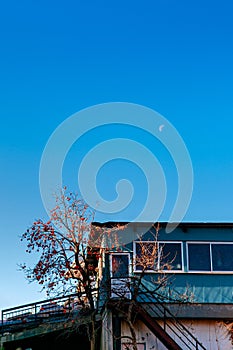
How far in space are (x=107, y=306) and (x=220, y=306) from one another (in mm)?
4055

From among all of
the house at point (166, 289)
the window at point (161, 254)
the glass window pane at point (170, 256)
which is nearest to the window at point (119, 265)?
the house at point (166, 289)

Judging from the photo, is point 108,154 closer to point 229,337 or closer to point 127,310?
point 127,310

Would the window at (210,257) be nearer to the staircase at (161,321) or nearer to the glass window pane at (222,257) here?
the glass window pane at (222,257)

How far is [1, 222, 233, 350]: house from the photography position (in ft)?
75.5

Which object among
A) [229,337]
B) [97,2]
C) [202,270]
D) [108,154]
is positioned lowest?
[229,337]

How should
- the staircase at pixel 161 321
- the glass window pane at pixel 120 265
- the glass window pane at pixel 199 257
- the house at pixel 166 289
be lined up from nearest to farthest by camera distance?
the staircase at pixel 161 321 → the house at pixel 166 289 → the glass window pane at pixel 120 265 → the glass window pane at pixel 199 257

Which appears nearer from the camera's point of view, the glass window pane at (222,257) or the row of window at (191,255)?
the row of window at (191,255)

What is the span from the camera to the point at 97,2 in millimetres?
20703

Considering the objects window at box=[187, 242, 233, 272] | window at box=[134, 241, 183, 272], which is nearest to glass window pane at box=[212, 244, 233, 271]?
window at box=[187, 242, 233, 272]

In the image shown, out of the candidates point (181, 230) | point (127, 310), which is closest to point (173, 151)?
point (181, 230)

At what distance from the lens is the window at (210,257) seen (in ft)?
80.5

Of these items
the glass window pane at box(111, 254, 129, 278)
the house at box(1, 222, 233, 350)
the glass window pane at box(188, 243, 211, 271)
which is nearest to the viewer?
the house at box(1, 222, 233, 350)

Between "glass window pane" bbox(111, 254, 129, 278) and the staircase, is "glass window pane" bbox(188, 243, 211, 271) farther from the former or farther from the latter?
"glass window pane" bbox(111, 254, 129, 278)

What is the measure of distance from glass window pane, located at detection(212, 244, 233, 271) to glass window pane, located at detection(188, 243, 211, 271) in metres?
A: 0.22
